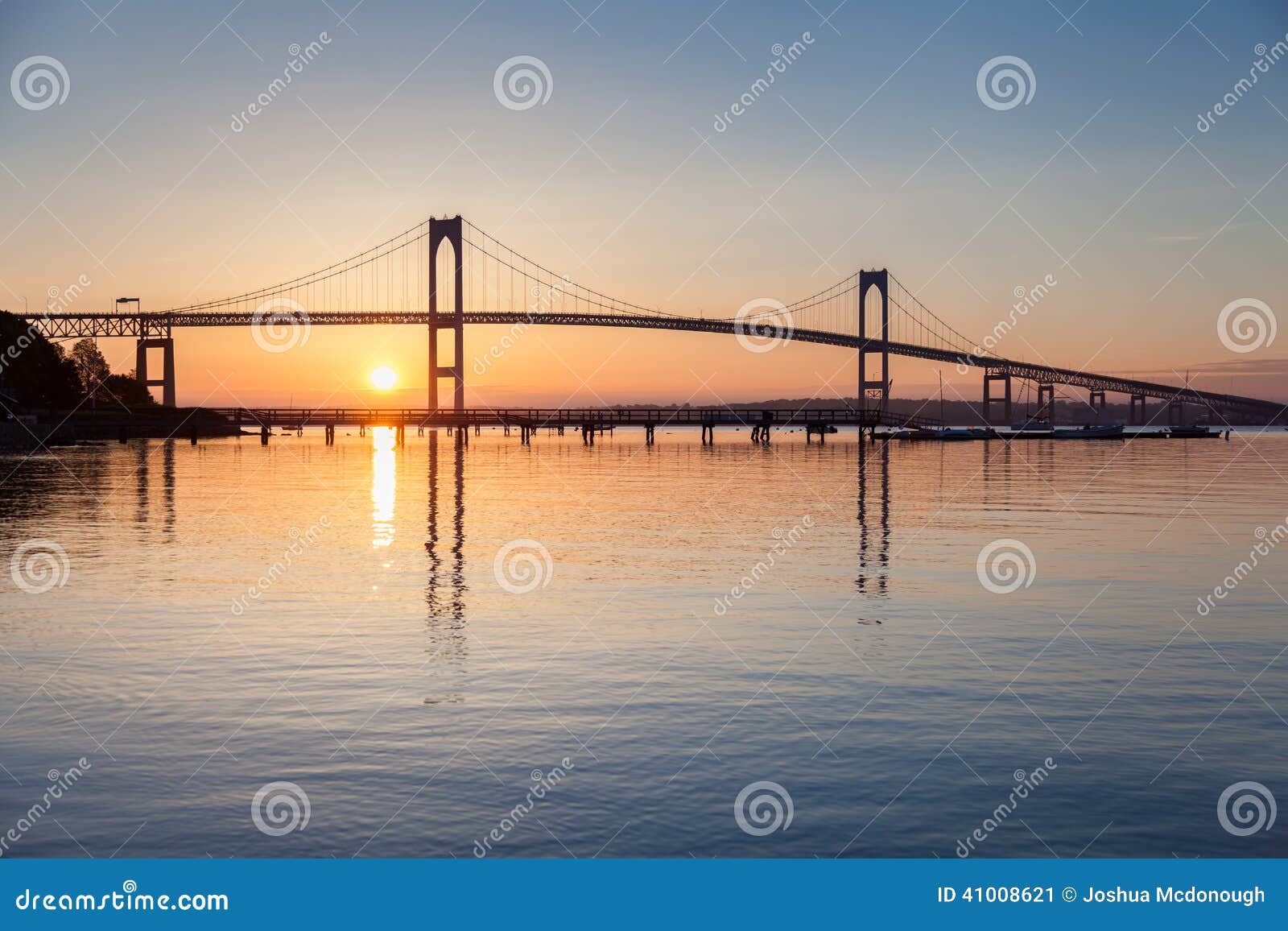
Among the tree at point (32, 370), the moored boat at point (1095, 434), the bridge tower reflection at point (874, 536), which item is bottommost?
the bridge tower reflection at point (874, 536)

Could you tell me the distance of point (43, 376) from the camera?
118 m

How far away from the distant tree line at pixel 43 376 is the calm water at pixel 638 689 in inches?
2548

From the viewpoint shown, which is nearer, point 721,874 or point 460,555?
point 721,874

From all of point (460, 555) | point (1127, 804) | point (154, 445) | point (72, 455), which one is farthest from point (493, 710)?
point (154, 445)

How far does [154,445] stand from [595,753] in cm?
11635

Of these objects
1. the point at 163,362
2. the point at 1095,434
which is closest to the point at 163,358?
the point at 163,362

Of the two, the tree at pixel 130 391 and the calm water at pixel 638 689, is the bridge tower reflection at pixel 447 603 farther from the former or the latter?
the tree at pixel 130 391

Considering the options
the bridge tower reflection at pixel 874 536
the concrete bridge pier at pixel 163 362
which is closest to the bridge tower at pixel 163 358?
the concrete bridge pier at pixel 163 362

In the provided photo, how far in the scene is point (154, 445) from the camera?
389 feet

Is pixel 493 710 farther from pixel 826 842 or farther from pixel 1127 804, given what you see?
pixel 1127 804

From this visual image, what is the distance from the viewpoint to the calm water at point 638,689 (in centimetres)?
1037

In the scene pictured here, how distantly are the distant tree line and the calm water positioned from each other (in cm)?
6473

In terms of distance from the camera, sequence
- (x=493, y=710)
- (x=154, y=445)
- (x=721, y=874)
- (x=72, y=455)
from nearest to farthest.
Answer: (x=721, y=874) → (x=493, y=710) → (x=72, y=455) → (x=154, y=445)

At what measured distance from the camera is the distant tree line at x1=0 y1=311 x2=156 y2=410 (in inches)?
4163
